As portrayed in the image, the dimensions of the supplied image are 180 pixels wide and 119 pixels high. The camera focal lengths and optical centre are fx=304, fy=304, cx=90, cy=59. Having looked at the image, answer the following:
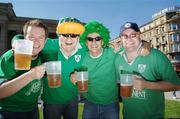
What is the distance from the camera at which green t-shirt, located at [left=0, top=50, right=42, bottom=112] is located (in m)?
3.91

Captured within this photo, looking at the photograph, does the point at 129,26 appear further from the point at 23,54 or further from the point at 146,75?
the point at 23,54

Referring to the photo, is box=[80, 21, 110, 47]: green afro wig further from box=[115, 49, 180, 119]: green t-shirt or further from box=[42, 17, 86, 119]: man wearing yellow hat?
box=[115, 49, 180, 119]: green t-shirt

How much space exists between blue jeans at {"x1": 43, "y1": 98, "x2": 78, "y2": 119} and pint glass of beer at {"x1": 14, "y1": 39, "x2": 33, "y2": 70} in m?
1.28

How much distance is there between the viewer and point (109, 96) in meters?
4.77

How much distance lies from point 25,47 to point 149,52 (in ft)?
5.99

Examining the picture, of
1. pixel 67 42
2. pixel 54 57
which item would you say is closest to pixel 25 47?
pixel 54 57

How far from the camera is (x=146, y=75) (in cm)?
446

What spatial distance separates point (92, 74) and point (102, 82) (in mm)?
204

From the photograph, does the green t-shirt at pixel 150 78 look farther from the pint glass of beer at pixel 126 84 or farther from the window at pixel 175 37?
the window at pixel 175 37

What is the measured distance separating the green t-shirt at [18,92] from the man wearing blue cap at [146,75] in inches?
50.2

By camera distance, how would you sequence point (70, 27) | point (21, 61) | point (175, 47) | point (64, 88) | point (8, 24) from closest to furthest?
point (21, 61) → point (70, 27) → point (64, 88) → point (8, 24) → point (175, 47)

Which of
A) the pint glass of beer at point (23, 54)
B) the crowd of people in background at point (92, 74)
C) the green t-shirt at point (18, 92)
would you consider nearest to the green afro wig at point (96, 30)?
the crowd of people in background at point (92, 74)

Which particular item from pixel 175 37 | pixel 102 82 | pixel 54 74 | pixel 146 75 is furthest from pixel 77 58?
pixel 175 37

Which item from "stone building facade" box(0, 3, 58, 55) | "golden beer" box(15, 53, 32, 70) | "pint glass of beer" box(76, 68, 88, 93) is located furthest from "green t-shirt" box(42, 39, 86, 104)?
"stone building facade" box(0, 3, 58, 55)
